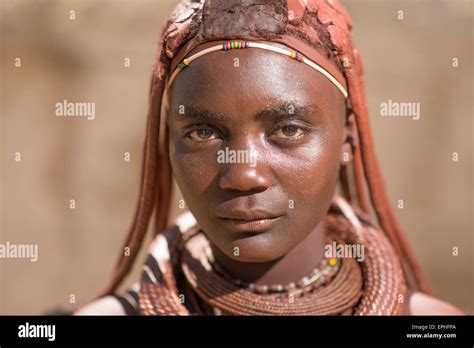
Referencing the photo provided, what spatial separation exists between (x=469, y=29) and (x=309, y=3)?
288 cm

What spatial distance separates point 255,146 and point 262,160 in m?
0.05

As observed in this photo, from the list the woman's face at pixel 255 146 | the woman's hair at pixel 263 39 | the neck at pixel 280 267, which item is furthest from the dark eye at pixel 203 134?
the neck at pixel 280 267

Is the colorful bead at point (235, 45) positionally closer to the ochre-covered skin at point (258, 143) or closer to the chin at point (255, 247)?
the ochre-covered skin at point (258, 143)

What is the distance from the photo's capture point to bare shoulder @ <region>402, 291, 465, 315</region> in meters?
2.25

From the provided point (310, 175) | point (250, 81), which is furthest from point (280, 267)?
point (250, 81)

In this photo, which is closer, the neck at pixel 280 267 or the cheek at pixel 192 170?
the cheek at pixel 192 170

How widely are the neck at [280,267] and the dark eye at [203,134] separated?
19.0 inches

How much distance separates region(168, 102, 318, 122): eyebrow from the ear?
347 millimetres

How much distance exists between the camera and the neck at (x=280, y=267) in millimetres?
2162

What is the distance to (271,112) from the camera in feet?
6.03

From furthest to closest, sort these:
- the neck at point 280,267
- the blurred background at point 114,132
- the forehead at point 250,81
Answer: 1. the blurred background at point 114,132
2. the neck at point 280,267
3. the forehead at point 250,81

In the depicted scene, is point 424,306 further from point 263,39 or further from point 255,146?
point 263,39

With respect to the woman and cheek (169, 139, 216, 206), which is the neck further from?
cheek (169, 139, 216, 206)

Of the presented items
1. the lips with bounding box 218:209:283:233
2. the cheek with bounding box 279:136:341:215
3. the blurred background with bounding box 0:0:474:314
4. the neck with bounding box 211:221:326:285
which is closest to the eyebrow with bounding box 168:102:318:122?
the cheek with bounding box 279:136:341:215
